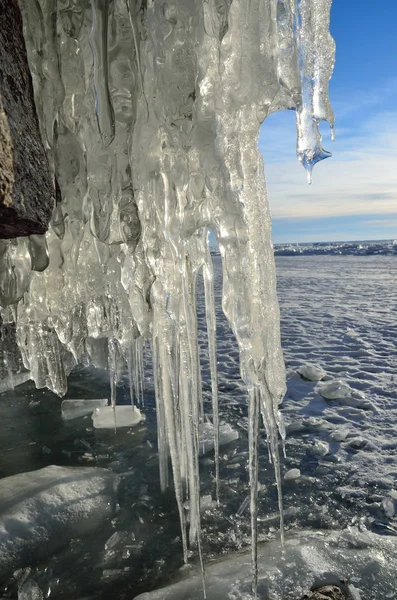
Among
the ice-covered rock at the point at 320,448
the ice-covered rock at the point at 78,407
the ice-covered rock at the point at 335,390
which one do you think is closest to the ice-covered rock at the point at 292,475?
the ice-covered rock at the point at 320,448

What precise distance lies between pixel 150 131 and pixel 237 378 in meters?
4.40

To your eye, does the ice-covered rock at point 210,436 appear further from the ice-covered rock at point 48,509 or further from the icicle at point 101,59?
the icicle at point 101,59

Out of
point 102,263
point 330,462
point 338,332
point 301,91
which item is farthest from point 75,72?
point 338,332

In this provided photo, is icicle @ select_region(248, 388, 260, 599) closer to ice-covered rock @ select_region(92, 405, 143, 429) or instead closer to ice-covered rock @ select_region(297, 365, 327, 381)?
ice-covered rock @ select_region(92, 405, 143, 429)

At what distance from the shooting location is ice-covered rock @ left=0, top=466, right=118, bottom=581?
2490mm

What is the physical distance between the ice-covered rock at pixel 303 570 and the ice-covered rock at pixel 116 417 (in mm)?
2143

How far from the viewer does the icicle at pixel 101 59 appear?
1.59 meters

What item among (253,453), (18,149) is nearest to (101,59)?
(18,149)

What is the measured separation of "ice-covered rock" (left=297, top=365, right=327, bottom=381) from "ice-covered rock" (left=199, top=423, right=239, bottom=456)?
6.22ft

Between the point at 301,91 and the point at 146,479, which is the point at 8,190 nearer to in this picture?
the point at 301,91

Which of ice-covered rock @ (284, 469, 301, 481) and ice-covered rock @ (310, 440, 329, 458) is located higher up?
ice-covered rock @ (284, 469, 301, 481)

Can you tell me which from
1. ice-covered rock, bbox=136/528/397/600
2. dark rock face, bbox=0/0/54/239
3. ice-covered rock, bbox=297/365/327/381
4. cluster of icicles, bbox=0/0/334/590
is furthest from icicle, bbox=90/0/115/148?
ice-covered rock, bbox=297/365/327/381

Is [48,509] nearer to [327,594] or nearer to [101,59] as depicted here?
[327,594]

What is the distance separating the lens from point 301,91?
1.71 metres
